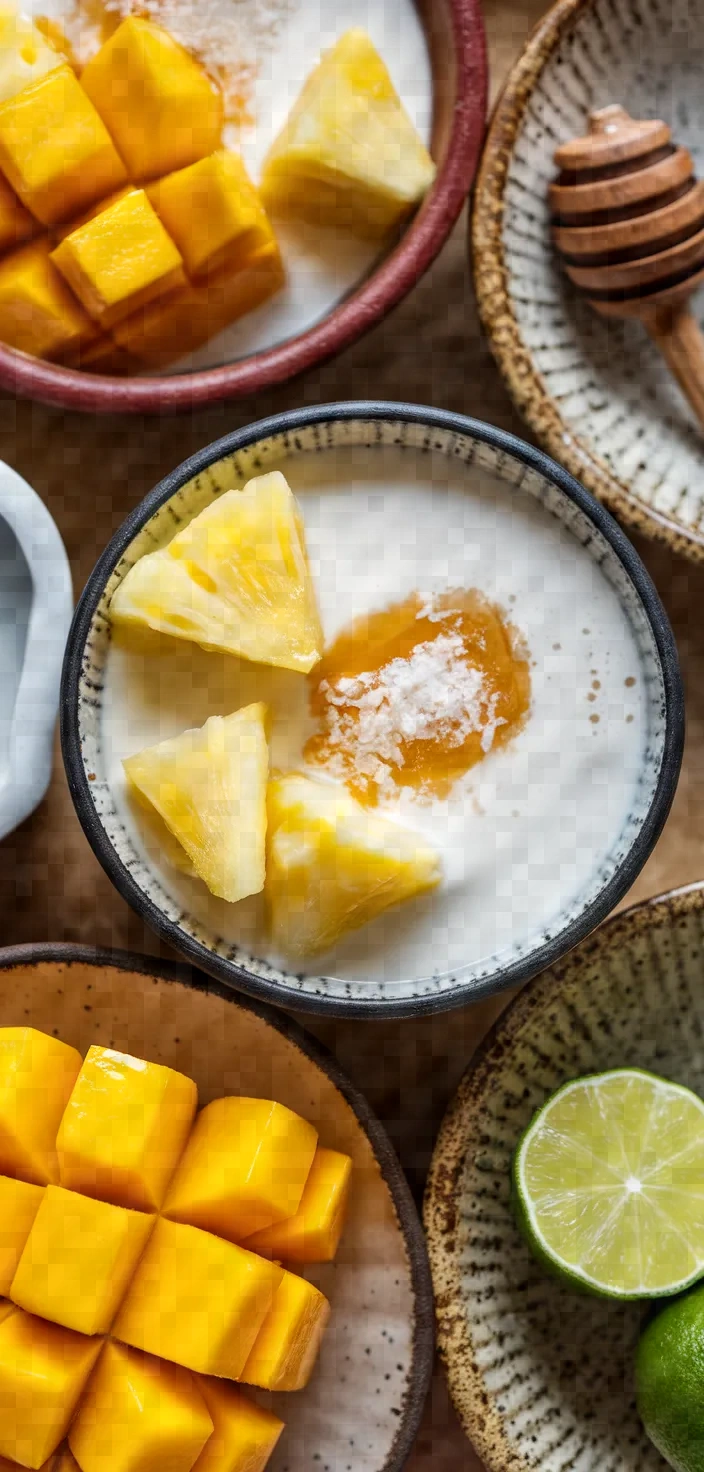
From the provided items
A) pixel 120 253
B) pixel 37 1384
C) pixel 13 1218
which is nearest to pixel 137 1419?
pixel 37 1384

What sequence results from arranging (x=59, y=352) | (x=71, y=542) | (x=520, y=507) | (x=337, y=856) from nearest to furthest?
(x=337, y=856)
(x=520, y=507)
(x=59, y=352)
(x=71, y=542)

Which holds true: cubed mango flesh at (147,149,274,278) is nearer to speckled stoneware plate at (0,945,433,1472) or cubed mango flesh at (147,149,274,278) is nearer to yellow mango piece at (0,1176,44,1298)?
speckled stoneware plate at (0,945,433,1472)

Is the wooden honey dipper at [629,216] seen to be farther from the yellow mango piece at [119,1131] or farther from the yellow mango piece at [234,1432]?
the yellow mango piece at [234,1432]

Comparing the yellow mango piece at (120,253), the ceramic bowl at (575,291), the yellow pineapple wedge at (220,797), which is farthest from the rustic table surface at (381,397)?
the yellow pineapple wedge at (220,797)

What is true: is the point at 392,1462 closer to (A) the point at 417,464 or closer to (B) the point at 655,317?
(A) the point at 417,464

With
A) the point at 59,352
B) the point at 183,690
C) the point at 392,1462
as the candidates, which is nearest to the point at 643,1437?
the point at 392,1462

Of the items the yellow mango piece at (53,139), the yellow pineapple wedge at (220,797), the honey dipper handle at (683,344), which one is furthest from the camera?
the honey dipper handle at (683,344)
